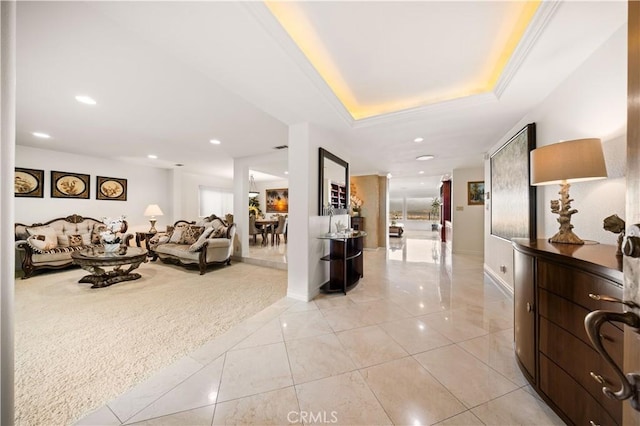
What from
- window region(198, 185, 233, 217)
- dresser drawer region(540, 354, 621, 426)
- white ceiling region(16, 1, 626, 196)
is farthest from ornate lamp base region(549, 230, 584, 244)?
window region(198, 185, 233, 217)

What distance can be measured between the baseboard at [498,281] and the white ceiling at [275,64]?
2.22 m

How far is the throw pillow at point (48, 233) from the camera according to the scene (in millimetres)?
4027

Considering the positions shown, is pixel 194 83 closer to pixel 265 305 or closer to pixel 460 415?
pixel 265 305

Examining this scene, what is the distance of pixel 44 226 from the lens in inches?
171

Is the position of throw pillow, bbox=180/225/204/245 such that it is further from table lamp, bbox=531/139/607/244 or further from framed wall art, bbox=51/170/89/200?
table lamp, bbox=531/139/607/244

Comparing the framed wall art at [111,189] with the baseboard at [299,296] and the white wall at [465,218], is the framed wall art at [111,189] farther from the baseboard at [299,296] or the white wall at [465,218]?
the white wall at [465,218]

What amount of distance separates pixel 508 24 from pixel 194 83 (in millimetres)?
2757

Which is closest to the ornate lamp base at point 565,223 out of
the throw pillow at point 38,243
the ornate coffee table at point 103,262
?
the ornate coffee table at point 103,262

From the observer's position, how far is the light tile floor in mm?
1269

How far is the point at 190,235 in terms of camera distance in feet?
16.1

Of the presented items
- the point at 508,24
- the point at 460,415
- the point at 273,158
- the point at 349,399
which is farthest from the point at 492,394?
the point at 273,158

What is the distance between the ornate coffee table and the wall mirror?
3.23 metres

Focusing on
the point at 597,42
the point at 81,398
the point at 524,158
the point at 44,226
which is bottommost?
the point at 81,398

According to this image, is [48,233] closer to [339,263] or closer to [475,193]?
[339,263]
